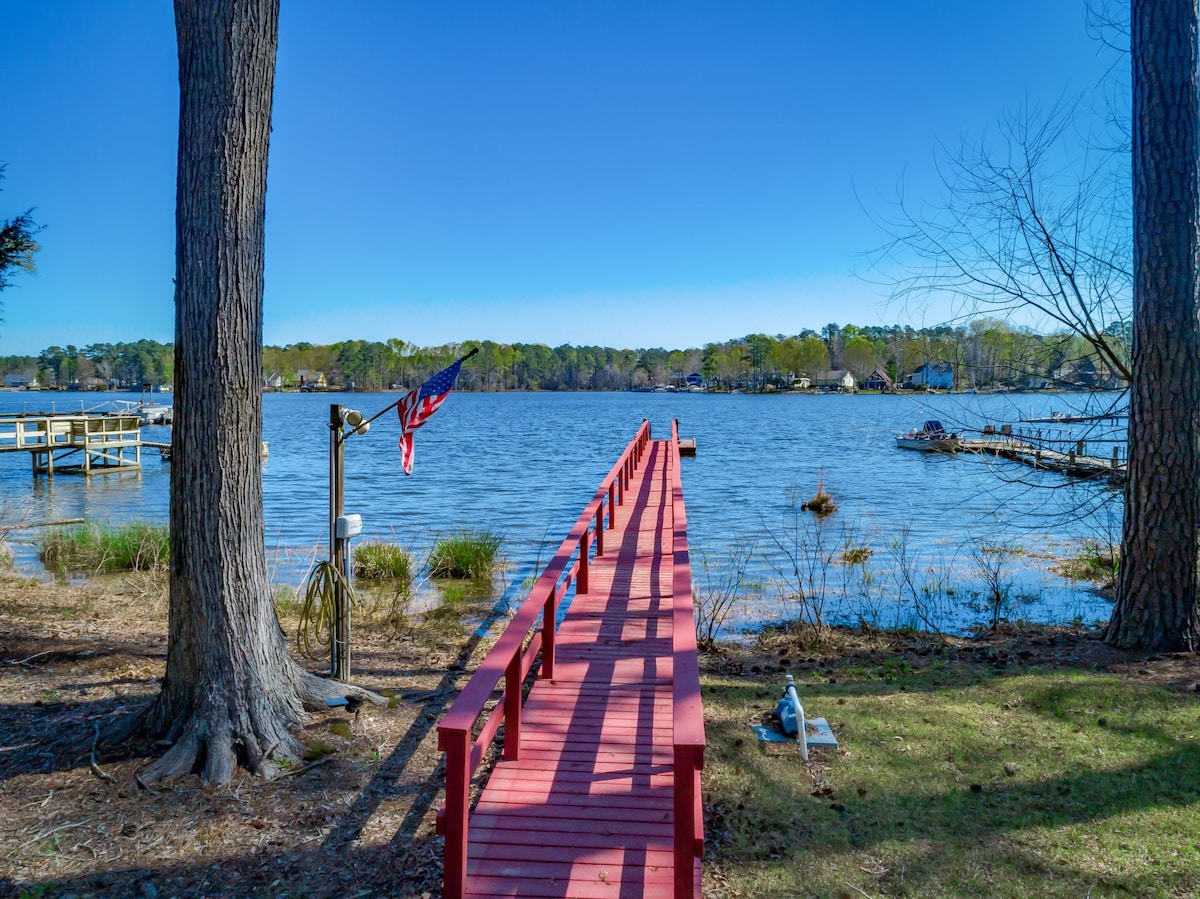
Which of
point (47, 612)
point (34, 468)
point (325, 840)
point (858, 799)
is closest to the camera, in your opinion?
point (325, 840)

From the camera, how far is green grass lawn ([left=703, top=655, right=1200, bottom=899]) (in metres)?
3.89

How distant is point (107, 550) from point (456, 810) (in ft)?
40.0

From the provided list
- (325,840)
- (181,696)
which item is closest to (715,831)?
(325,840)

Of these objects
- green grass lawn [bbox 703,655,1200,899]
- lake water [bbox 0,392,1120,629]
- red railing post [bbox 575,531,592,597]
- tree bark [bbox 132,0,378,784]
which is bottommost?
lake water [bbox 0,392,1120,629]

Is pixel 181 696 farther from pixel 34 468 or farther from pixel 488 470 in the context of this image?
pixel 34 468

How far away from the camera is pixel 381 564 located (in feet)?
41.5

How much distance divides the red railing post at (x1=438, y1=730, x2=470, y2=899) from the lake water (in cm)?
370

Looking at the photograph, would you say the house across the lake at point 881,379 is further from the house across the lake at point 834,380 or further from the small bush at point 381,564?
the house across the lake at point 834,380

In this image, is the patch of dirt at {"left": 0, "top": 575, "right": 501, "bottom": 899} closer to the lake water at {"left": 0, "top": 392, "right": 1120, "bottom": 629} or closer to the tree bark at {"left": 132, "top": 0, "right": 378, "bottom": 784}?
the tree bark at {"left": 132, "top": 0, "right": 378, "bottom": 784}

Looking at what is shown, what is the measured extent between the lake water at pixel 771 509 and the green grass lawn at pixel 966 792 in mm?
2091

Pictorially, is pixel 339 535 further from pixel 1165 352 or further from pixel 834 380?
pixel 834 380

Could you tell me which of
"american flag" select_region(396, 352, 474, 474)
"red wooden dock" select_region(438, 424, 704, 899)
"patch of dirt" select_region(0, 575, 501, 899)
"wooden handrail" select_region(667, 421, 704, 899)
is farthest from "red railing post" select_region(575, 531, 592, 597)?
"wooden handrail" select_region(667, 421, 704, 899)

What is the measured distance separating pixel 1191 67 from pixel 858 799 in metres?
6.52

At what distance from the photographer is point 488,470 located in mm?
32906
